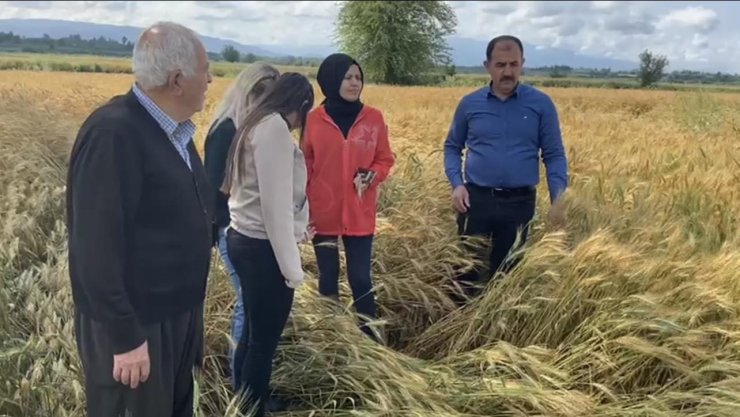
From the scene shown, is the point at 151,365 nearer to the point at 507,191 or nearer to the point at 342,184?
the point at 342,184

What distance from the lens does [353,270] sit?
4.08 meters

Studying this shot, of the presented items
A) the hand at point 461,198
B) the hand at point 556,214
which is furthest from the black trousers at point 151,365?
the hand at point 556,214

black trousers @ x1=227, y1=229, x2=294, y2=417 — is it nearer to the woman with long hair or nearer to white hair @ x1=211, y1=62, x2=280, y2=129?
the woman with long hair

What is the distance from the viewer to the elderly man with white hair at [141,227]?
6.90 ft

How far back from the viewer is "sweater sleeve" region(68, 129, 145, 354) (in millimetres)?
2090

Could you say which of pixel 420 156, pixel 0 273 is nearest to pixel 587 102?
pixel 420 156

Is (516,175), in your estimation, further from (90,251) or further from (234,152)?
(90,251)

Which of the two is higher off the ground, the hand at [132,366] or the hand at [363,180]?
the hand at [363,180]

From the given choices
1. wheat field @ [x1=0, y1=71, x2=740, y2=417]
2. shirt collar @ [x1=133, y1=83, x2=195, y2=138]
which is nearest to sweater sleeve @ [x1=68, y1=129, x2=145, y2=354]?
shirt collar @ [x1=133, y1=83, x2=195, y2=138]

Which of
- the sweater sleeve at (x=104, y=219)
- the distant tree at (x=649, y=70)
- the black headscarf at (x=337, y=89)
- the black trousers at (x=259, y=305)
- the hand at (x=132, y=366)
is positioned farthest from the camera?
the distant tree at (x=649, y=70)

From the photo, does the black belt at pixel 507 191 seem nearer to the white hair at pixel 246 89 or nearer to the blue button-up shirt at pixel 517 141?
the blue button-up shirt at pixel 517 141

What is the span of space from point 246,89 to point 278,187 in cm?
55

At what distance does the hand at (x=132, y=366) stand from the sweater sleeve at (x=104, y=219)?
0.05m

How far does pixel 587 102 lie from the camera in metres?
26.5
